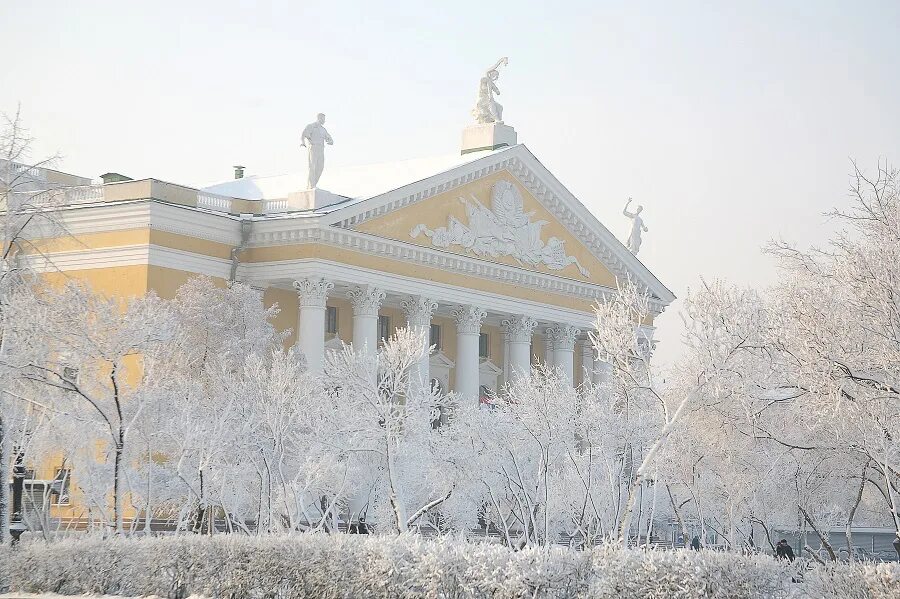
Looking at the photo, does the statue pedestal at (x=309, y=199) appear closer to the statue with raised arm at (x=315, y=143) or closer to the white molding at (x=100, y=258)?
the statue with raised arm at (x=315, y=143)

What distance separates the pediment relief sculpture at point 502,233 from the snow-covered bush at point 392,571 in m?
24.1

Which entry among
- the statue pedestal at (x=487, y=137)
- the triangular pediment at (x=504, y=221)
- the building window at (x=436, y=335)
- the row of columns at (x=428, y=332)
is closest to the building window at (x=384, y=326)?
the row of columns at (x=428, y=332)

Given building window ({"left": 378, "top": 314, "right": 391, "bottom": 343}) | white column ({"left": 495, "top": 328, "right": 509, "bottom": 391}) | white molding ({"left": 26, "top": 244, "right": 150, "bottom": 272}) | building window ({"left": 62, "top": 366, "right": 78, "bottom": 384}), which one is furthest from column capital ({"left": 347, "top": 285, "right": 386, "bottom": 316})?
building window ({"left": 62, "top": 366, "right": 78, "bottom": 384})

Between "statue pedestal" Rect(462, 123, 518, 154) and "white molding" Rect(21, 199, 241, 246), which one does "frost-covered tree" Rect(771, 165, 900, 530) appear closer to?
"white molding" Rect(21, 199, 241, 246)

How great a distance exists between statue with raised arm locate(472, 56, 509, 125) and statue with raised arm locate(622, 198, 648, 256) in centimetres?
899

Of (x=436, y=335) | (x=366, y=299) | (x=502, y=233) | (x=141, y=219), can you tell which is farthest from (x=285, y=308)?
(x=502, y=233)

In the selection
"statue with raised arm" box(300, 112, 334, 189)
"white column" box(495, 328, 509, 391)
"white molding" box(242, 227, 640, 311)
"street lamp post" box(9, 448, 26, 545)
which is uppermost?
"statue with raised arm" box(300, 112, 334, 189)

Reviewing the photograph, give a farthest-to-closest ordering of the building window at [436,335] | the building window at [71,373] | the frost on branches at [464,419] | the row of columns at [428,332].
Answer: the building window at [436,335] → the row of columns at [428,332] → the building window at [71,373] → the frost on branches at [464,419]

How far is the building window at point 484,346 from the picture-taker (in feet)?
163

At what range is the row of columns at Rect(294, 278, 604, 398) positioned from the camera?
1561 inches

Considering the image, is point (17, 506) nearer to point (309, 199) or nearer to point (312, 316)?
point (312, 316)

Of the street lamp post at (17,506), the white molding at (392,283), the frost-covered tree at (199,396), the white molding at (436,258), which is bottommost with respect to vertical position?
the street lamp post at (17,506)

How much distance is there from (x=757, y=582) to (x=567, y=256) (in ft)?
112

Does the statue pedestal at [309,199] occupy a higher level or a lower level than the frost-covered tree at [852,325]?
higher
